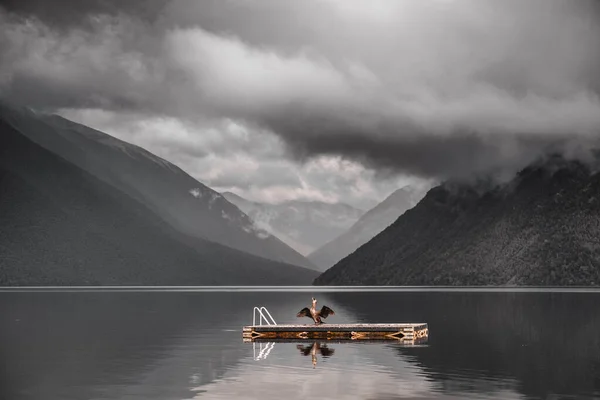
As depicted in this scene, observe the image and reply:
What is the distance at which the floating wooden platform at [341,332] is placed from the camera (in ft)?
273

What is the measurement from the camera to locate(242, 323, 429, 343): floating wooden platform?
83.3m

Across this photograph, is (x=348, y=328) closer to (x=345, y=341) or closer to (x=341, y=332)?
(x=341, y=332)

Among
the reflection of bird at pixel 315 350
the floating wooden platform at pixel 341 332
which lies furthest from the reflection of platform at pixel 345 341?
the reflection of bird at pixel 315 350

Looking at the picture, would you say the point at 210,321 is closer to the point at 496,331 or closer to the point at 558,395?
the point at 496,331

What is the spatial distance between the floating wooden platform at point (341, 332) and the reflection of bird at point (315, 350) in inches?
138

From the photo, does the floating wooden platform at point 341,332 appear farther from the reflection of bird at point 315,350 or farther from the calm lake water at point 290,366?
the reflection of bird at point 315,350

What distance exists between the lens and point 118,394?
46.2m

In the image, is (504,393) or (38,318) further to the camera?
(38,318)

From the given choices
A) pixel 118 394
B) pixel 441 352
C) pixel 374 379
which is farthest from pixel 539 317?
pixel 118 394

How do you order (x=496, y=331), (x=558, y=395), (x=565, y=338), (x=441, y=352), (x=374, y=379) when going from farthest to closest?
(x=496, y=331), (x=565, y=338), (x=441, y=352), (x=374, y=379), (x=558, y=395)

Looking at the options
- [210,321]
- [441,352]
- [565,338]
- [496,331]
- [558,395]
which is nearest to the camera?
[558,395]

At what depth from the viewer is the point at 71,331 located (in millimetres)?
97938

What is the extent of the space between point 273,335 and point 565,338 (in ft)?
88.6

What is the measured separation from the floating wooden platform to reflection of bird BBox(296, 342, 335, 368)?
3.50 m
